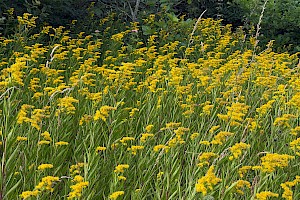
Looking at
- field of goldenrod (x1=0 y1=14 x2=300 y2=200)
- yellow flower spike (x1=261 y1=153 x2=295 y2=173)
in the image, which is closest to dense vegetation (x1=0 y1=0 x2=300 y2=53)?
field of goldenrod (x1=0 y1=14 x2=300 y2=200)

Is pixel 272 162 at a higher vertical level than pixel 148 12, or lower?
lower

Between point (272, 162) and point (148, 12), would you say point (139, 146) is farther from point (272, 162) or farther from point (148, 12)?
point (148, 12)

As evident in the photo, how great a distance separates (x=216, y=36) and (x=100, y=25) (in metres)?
1.56

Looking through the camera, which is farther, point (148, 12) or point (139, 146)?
point (148, 12)

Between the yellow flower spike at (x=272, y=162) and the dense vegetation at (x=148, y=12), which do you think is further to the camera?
the dense vegetation at (x=148, y=12)

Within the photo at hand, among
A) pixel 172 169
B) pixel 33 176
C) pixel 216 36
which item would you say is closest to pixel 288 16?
pixel 216 36

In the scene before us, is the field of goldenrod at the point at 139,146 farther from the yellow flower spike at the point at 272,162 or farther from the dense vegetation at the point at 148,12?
the dense vegetation at the point at 148,12

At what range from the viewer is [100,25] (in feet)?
19.5

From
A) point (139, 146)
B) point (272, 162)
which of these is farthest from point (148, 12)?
point (272, 162)

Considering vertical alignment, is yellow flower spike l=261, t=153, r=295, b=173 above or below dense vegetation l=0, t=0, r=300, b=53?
below

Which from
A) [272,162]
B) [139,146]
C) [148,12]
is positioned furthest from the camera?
[148,12]

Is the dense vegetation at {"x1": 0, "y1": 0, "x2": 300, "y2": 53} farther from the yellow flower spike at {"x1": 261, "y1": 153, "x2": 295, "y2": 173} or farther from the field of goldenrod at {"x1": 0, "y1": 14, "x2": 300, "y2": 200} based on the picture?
the yellow flower spike at {"x1": 261, "y1": 153, "x2": 295, "y2": 173}

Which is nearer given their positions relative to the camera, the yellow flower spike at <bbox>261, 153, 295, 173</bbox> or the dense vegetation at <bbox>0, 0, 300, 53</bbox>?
the yellow flower spike at <bbox>261, 153, 295, 173</bbox>

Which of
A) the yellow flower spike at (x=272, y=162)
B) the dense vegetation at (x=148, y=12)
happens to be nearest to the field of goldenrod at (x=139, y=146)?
the yellow flower spike at (x=272, y=162)
